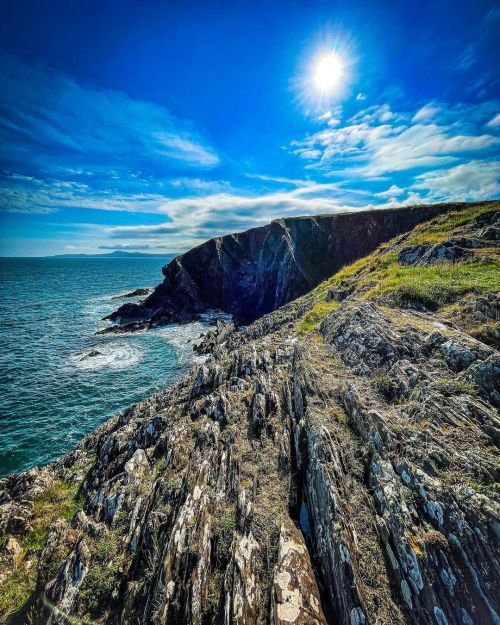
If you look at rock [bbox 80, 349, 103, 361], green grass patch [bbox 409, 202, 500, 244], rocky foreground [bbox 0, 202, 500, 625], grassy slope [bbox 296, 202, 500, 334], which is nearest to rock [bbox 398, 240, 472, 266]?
grassy slope [bbox 296, 202, 500, 334]

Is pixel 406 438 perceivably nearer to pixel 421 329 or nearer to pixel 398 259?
pixel 421 329

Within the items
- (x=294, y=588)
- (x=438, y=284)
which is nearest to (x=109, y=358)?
(x=294, y=588)

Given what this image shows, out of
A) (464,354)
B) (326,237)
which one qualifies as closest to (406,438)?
(464,354)

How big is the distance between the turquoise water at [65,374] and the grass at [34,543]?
7.94m

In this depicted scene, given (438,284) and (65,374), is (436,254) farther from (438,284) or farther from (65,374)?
(65,374)

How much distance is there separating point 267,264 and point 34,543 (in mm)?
63969

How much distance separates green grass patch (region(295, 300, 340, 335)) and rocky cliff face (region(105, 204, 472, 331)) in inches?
1261

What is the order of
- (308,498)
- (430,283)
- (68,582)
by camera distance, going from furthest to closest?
(430,283)
(308,498)
(68,582)

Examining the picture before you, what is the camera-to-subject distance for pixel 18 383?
3362cm

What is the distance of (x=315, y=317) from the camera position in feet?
88.0

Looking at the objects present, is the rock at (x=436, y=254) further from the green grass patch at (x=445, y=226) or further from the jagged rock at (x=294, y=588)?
the jagged rock at (x=294, y=588)

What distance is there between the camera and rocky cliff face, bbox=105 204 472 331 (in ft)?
202

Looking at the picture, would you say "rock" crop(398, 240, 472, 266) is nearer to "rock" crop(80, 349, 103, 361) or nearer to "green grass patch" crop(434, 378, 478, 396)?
"green grass patch" crop(434, 378, 478, 396)

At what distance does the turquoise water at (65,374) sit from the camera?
24391 millimetres
